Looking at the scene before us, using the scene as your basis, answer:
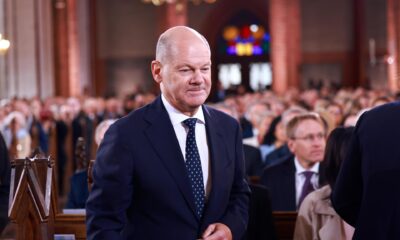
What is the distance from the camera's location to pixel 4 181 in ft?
15.4

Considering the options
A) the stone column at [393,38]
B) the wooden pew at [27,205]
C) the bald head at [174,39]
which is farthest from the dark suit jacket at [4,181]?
the stone column at [393,38]

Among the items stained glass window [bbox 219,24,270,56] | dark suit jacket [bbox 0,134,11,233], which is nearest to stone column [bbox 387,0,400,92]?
stained glass window [bbox 219,24,270,56]

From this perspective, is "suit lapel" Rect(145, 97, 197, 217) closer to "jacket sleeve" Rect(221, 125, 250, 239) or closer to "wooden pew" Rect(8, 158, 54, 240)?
"jacket sleeve" Rect(221, 125, 250, 239)

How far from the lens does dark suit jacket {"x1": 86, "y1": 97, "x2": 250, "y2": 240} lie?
3574 millimetres

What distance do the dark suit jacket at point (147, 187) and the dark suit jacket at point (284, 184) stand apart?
268 cm

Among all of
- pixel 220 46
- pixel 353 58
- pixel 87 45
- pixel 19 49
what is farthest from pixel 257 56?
pixel 19 49

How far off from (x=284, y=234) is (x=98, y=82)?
2972 cm

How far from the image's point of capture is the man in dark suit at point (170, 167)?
3576 millimetres

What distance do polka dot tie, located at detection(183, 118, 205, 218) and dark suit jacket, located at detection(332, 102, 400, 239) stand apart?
2.10ft

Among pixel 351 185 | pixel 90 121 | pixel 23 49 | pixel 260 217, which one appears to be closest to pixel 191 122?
pixel 351 185

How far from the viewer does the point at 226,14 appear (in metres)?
36.0

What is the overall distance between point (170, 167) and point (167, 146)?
0.30 ft

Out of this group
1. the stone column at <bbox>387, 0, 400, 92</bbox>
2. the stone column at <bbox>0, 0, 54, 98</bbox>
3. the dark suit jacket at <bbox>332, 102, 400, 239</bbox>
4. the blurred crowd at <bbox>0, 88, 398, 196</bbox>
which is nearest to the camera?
the dark suit jacket at <bbox>332, 102, 400, 239</bbox>

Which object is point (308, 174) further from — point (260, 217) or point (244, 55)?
point (244, 55)
